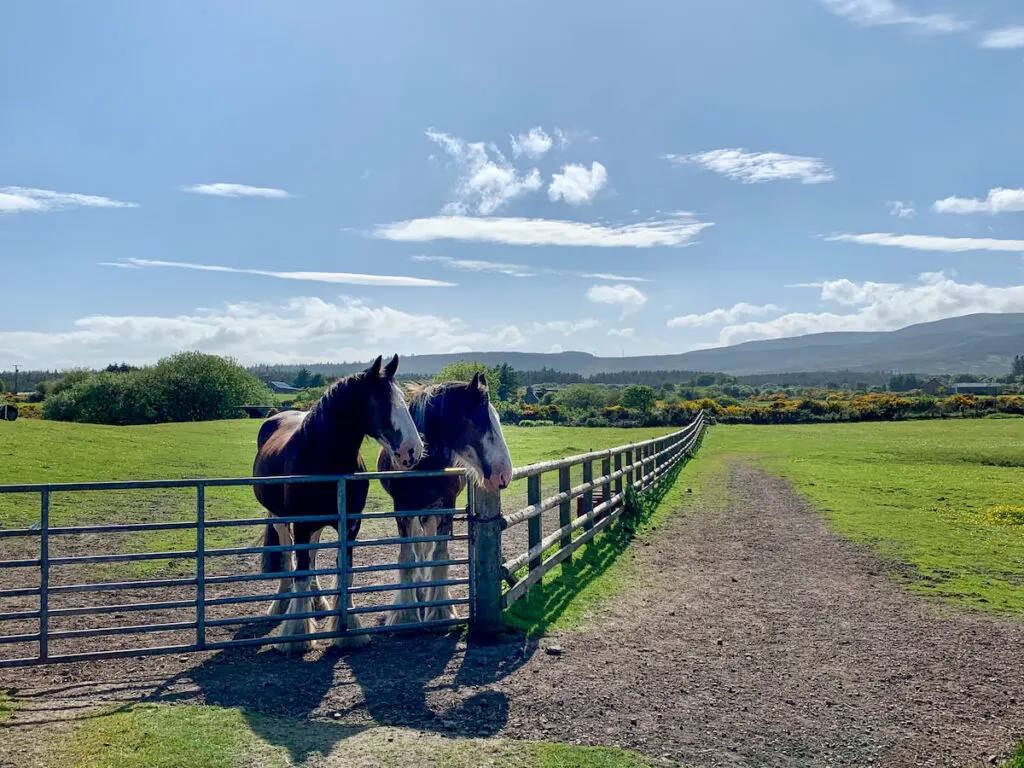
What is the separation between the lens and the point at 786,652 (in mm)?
5703

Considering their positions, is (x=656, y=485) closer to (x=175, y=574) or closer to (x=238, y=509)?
(x=238, y=509)

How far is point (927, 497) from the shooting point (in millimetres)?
15859

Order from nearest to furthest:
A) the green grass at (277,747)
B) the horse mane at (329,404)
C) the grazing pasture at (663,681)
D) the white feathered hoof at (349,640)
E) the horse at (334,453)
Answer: the green grass at (277,747), the grazing pasture at (663,681), the horse at (334,453), the white feathered hoof at (349,640), the horse mane at (329,404)

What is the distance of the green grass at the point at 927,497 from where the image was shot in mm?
8438

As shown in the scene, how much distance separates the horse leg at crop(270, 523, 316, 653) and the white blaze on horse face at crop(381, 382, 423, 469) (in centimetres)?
101

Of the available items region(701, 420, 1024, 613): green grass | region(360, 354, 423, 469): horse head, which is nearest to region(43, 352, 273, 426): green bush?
region(701, 420, 1024, 613): green grass

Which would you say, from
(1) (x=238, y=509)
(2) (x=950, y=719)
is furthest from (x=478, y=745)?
(1) (x=238, y=509)

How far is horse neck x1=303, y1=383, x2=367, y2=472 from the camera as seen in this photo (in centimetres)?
589

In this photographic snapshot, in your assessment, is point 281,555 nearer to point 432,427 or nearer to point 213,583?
point 213,583

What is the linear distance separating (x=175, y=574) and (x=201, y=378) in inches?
2359

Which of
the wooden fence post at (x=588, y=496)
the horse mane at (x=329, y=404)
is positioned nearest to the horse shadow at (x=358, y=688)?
the horse mane at (x=329, y=404)

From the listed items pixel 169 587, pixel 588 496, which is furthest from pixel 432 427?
pixel 588 496

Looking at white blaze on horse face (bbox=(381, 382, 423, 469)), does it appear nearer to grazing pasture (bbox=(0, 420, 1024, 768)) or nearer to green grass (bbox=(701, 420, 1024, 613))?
grazing pasture (bbox=(0, 420, 1024, 768))

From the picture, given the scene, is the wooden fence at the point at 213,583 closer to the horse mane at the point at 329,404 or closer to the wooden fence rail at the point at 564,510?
the wooden fence rail at the point at 564,510
